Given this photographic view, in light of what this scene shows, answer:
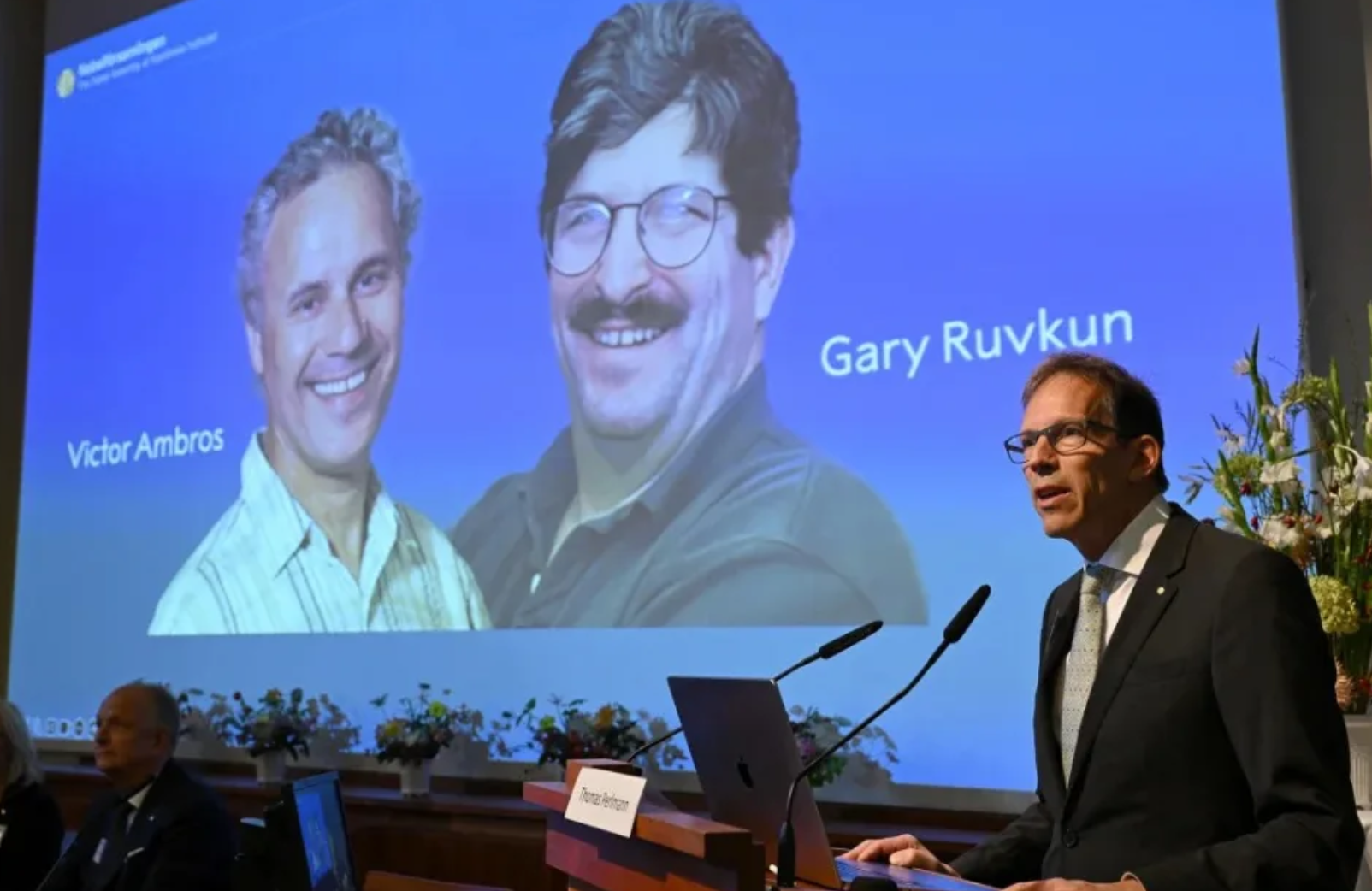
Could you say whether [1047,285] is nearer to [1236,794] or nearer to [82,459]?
[1236,794]

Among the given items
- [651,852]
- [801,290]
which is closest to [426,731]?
[801,290]

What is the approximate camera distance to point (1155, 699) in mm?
1938

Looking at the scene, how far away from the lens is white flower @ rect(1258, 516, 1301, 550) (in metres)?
2.78

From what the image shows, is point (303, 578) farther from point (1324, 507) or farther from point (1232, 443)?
point (1324, 507)

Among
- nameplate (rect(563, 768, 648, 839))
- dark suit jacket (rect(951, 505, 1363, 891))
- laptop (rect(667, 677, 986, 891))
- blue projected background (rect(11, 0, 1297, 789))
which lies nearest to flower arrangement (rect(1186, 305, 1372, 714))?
blue projected background (rect(11, 0, 1297, 789))

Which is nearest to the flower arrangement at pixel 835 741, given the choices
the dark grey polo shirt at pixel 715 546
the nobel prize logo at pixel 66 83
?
the dark grey polo shirt at pixel 715 546

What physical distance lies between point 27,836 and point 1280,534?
3.22 metres

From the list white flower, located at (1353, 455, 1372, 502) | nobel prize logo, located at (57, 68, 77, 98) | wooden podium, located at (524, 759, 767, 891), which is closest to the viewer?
wooden podium, located at (524, 759, 767, 891)

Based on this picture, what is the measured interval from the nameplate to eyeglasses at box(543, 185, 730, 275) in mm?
2588

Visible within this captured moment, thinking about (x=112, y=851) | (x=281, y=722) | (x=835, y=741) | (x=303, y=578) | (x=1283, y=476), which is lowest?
(x=112, y=851)

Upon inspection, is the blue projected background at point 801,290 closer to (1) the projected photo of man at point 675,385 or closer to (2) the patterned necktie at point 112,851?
(1) the projected photo of man at point 675,385

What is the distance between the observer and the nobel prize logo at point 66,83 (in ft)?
21.5

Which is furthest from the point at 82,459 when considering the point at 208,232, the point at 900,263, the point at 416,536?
the point at 900,263

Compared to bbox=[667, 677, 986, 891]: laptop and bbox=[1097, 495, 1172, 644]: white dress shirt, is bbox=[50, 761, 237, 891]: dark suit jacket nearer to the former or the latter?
bbox=[667, 677, 986, 891]: laptop
